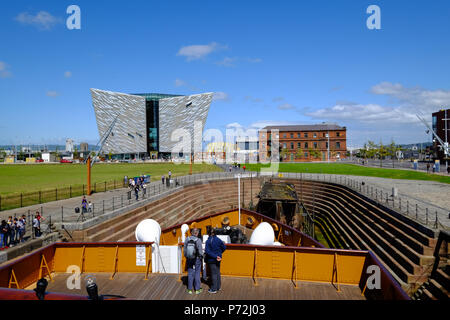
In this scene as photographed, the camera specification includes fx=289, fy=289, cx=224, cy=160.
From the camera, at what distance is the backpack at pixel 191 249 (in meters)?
6.79

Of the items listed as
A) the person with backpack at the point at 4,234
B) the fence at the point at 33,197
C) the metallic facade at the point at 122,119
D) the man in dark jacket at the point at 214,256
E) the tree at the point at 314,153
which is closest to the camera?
the man in dark jacket at the point at 214,256

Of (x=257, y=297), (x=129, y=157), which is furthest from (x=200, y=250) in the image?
(x=129, y=157)

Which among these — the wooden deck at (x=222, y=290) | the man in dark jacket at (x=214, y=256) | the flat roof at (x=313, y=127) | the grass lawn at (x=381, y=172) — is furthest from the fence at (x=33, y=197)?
the flat roof at (x=313, y=127)

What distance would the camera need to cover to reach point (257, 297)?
690 centimetres

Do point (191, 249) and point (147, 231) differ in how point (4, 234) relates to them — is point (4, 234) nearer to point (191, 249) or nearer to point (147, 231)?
point (147, 231)

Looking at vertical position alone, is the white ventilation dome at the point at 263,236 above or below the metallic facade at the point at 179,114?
below

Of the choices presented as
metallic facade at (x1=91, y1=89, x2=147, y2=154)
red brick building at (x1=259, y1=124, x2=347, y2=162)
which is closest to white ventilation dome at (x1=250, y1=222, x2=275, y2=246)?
red brick building at (x1=259, y1=124, x2=347, y2=162)

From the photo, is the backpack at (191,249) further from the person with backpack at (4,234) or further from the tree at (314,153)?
the tree at (314,153)

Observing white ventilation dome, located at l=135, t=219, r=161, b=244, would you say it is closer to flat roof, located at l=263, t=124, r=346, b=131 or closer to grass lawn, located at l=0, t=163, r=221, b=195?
grass lawn, located at l=0, t=163, r=221, b=195

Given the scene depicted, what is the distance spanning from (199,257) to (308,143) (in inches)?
3912

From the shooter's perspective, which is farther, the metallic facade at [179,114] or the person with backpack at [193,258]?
the metallic facade at [179,114]

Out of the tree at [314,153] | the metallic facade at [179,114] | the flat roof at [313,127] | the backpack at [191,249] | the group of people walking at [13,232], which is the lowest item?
the group of people walking at [13,232]

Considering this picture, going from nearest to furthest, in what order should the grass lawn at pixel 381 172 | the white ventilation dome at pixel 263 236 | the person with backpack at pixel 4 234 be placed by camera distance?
1. the white ventilation dome at pixel 263 236
2. the person with backpack at pixel 4 234
3. the grass lawn at pixel 381 172
